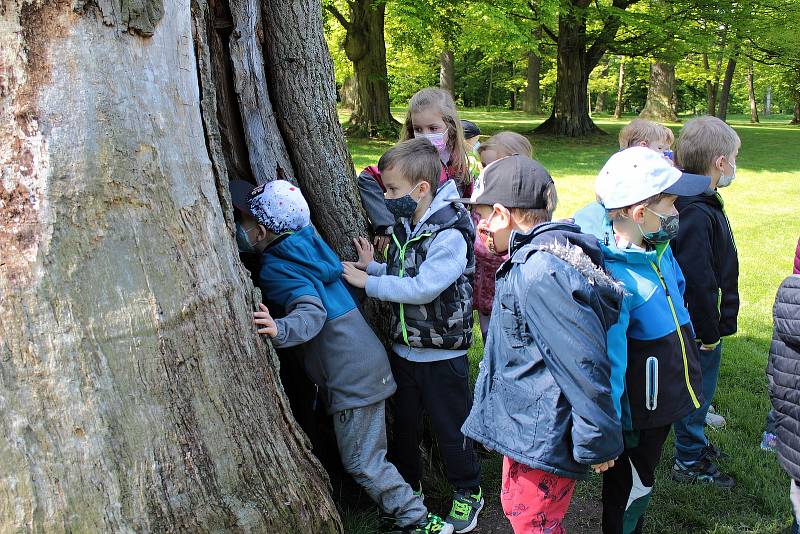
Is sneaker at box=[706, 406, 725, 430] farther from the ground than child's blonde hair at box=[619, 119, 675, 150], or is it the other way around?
child's blonde hair at box=[619, 119, 675, 150]

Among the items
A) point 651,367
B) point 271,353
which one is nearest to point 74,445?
point 271,353

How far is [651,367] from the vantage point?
263 centimetres

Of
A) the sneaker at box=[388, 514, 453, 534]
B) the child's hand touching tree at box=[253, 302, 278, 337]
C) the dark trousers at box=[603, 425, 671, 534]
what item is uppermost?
the child's hand touching tree at box=[253, 302, 278, 337]

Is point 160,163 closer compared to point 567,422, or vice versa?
point 160,163

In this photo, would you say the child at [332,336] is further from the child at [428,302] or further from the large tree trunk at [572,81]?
A: the large tree trunk at [572,81]

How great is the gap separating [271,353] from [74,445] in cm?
77

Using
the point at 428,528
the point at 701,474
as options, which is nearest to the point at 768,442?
the point at 701,474

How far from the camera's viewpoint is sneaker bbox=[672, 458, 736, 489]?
3.72 metres

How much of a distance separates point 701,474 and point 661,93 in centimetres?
2829

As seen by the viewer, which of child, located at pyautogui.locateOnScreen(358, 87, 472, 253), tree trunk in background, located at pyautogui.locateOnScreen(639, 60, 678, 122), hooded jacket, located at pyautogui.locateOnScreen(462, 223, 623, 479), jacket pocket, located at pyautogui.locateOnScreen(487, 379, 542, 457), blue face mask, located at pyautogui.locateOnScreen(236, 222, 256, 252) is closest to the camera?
hooded jacket, located at pyautogui.locateOnScreen(462, 223, 623, 479)

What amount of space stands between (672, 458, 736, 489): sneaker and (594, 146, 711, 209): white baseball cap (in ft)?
6.09

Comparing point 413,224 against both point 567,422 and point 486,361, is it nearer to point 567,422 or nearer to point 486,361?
point 486,361

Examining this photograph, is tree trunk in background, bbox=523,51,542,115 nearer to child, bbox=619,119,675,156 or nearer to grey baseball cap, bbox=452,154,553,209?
child, bbox=619,119,675,156

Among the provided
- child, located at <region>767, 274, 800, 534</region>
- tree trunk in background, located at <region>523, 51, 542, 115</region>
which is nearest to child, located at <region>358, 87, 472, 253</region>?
child, located at <region>767, 274, 800, 534</region>
